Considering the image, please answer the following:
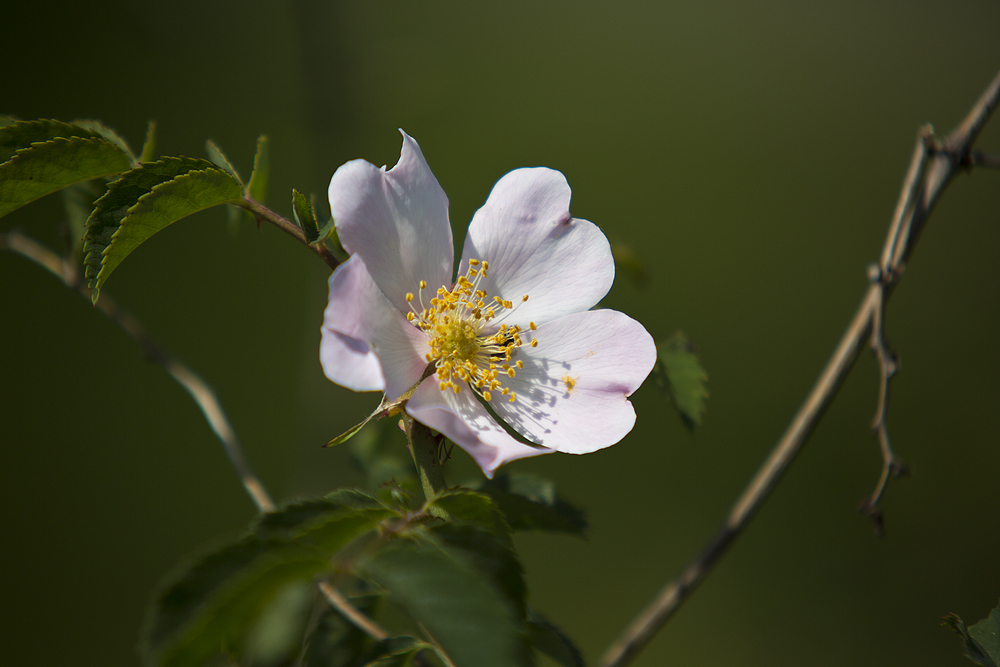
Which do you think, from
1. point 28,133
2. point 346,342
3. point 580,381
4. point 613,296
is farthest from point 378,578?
point 613,296

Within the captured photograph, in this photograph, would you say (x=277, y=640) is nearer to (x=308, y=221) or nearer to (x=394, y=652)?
(x=394, y=652)

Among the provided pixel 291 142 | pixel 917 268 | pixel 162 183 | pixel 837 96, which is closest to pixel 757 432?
pixel 917 268

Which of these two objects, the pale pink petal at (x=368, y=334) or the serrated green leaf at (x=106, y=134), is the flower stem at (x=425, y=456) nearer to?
the pale pink petal at (x=368, y=334)

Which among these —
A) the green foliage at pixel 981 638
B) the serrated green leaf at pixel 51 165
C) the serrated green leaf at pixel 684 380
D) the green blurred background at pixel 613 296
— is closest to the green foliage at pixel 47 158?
the serrated green leaf at pixel 51 165

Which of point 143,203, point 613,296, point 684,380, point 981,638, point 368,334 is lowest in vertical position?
point 613,296

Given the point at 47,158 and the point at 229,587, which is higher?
the point at 47,158

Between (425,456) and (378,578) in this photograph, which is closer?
(378,578)

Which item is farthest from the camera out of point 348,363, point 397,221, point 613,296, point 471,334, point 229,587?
point 613,296

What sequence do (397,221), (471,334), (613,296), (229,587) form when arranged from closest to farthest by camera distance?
1. (229,587)
2. (397,221)
3. (471,334)
4. (613,296)
